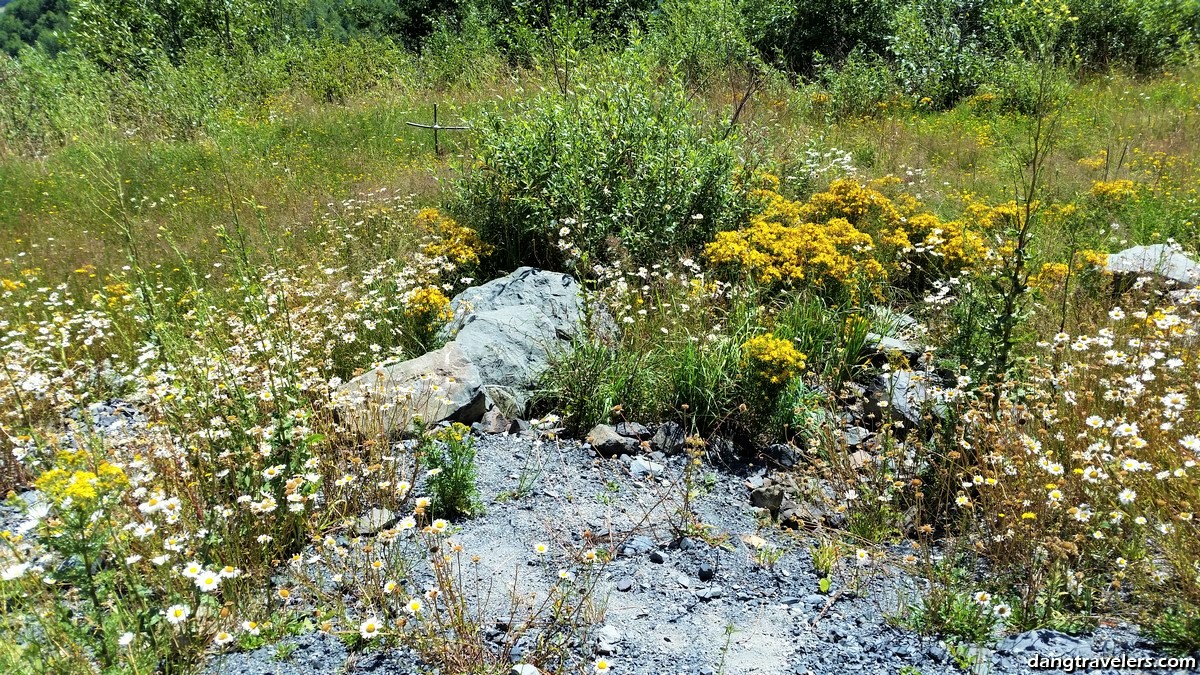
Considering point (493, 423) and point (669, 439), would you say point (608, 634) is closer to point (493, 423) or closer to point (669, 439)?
point (669, 439)

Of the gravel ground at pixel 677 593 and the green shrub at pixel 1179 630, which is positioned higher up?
the green shrub at pixel 1179 630

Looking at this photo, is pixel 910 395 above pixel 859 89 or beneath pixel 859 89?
beneath

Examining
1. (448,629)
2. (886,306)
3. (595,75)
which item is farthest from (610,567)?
(595,75)

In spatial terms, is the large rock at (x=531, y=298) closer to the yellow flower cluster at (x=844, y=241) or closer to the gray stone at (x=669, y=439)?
the gray stone at (x=669, y=439)

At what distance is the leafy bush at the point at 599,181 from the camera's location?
18.9ft

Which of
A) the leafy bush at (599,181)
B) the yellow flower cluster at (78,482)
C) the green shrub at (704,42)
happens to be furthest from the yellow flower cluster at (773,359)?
the green shrub at (704,42)

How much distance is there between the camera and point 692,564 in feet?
10.2

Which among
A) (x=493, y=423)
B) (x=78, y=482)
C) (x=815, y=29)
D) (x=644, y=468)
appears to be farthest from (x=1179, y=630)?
(x=815, y=29)

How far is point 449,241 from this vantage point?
591 centimetres

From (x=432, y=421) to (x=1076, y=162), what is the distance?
8.33 metres

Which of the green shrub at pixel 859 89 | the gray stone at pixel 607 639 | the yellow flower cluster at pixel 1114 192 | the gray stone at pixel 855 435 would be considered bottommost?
the gray stone at pixel 855 435

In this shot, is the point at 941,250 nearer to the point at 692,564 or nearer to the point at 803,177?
the point at 803,177

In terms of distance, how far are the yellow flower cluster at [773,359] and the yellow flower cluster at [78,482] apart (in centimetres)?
301

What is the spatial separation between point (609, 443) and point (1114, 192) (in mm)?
5704
